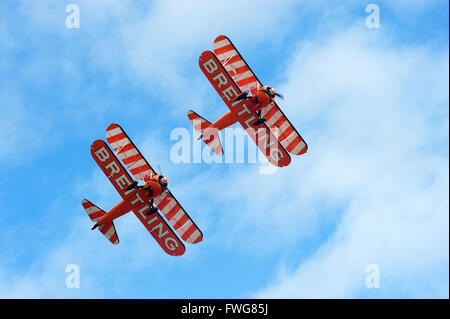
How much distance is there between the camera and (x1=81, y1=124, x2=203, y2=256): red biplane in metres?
48.2

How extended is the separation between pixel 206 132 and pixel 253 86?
5.49 metres

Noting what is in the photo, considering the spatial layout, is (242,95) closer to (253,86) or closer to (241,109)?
(241,109)

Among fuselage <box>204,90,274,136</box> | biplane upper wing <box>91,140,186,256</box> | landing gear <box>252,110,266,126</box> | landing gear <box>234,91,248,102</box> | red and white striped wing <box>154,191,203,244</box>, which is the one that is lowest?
red and white striped wing <box>154,191,203,244</box>

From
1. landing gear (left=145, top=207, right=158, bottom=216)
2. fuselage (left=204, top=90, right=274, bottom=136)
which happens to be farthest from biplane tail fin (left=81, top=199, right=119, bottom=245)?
fuselage (left=204, top=90, right=274, bottom=136)

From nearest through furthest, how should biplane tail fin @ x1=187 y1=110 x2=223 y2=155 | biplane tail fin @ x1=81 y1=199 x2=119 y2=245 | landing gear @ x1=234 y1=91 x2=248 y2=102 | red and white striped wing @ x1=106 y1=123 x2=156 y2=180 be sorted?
red and white striped wing @ x1=106 y1=123 x2=156 y2=180, biplane tail fin @ x1=81 y1=199 x2=119 y2=245, landing gear @ x1=234 y1=91 x2=248 y2=102, biplane tail fin @ x1=187 y1=110 x2=223 y2=155

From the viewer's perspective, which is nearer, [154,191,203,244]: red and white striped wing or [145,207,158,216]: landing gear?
[145,207,158,216]: landing gear

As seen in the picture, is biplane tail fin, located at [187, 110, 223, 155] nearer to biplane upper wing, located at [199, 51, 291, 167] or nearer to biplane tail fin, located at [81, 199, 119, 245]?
biplane upper wing, located at [199, 51, 291, 167]

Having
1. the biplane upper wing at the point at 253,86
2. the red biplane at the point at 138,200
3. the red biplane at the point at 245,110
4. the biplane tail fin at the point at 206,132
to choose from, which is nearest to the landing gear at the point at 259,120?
the red biplane at the point at 245,110
